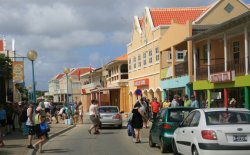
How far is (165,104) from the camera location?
27234 mm

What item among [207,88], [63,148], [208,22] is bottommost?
[63,148]

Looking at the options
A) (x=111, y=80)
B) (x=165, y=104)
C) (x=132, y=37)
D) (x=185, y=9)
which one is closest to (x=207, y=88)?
(x=165, y=104)

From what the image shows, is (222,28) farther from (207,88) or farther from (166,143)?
(166,143)

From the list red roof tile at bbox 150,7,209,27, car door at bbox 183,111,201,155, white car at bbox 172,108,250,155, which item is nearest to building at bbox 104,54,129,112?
red roof tile at bbox 150,7,209,27

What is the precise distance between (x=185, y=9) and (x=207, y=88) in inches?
686

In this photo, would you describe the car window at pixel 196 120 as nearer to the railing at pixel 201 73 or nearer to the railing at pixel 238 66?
the railing at pixel 238 66

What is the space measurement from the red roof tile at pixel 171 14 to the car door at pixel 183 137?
3154 centimetres

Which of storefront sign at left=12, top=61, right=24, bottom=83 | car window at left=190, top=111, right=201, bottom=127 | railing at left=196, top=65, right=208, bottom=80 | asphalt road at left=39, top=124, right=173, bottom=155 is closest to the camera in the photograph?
car window at left=190, top=111, right=201, bottom=127

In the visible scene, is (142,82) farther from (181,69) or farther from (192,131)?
(192,131)

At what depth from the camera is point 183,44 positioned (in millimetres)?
34594

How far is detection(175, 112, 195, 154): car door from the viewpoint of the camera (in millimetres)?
11969

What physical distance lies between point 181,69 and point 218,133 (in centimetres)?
2485

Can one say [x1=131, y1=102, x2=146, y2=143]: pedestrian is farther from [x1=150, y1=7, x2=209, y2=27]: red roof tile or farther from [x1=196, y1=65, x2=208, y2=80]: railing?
[x1=150, y1=7, x2=209, y2=27]: red roof tile

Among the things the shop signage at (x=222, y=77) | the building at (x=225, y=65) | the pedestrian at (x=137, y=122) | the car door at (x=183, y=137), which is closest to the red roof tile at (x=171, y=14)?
the building at (x=225, y=65)
